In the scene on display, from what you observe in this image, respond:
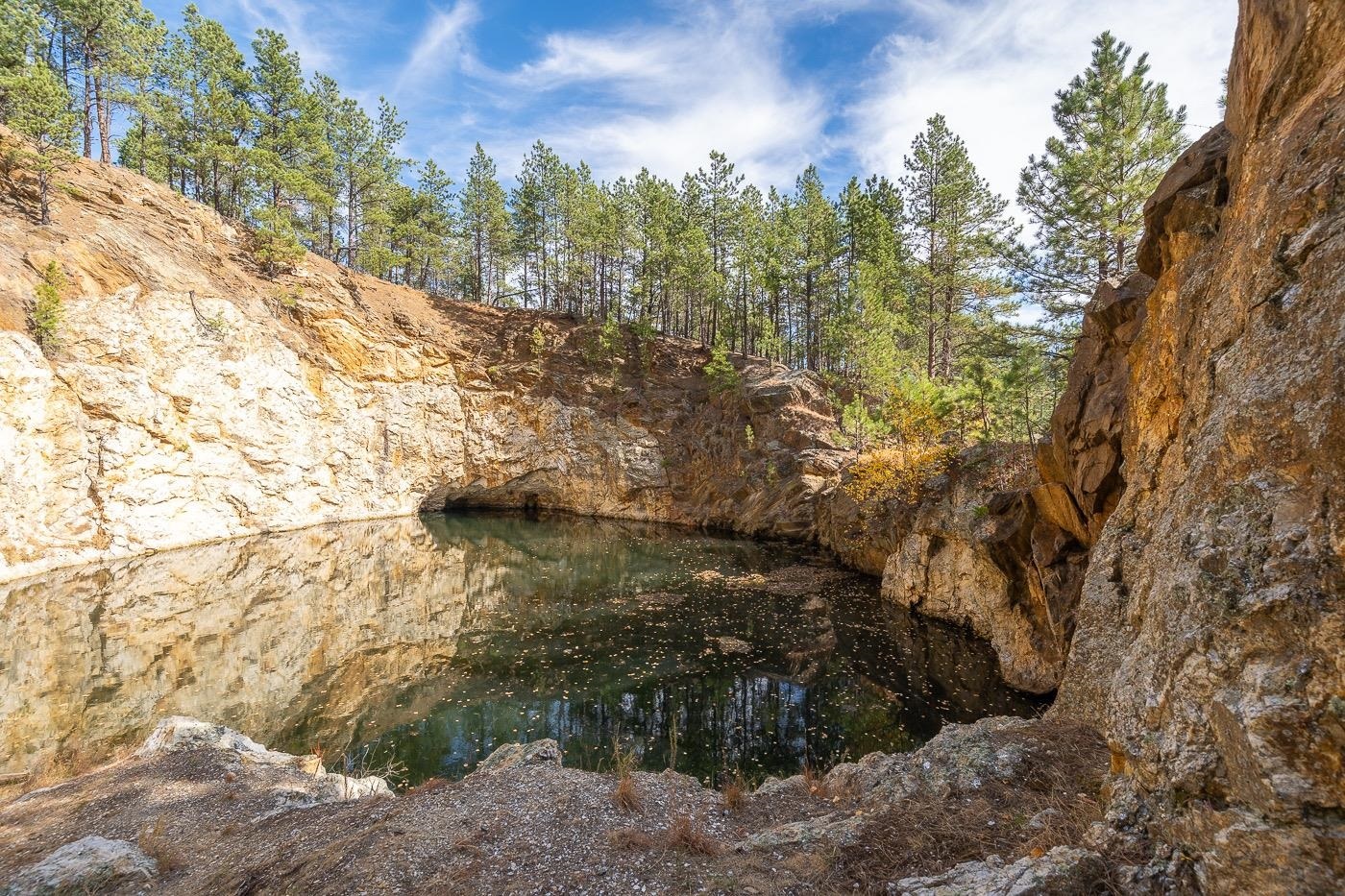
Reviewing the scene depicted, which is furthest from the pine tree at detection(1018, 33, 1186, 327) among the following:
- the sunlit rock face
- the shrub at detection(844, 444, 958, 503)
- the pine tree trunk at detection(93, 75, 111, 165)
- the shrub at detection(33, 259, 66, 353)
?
the pine tree trunk at detection(93, 75, 111, 165)

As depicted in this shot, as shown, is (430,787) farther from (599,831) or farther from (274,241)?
(274,241)

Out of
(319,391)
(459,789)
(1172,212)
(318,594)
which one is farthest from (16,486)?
(1172,212)

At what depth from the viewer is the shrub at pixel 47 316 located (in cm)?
2180

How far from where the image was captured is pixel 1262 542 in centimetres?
333

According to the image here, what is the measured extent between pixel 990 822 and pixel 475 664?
12918mm

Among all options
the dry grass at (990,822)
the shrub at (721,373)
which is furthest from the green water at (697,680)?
the shrub at (721,373)

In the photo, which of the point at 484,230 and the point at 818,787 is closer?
the point at 818,787

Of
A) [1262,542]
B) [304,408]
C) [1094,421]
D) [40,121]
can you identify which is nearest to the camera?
[1262,542]

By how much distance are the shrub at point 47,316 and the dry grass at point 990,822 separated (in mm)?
32954

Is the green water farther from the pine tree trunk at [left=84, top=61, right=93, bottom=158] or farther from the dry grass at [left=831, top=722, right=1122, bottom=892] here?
the pine tree trunk at [left=84, top=61, right=93, bottom=158]

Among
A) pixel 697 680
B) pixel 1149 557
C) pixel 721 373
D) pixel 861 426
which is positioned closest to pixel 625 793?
pixel 1149 557

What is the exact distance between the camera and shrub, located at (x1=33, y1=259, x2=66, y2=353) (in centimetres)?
2180

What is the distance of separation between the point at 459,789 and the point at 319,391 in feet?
Answer: 110

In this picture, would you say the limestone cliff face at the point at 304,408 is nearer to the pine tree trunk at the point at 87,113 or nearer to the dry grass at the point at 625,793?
the pine tree trunk at the point at 87,113
